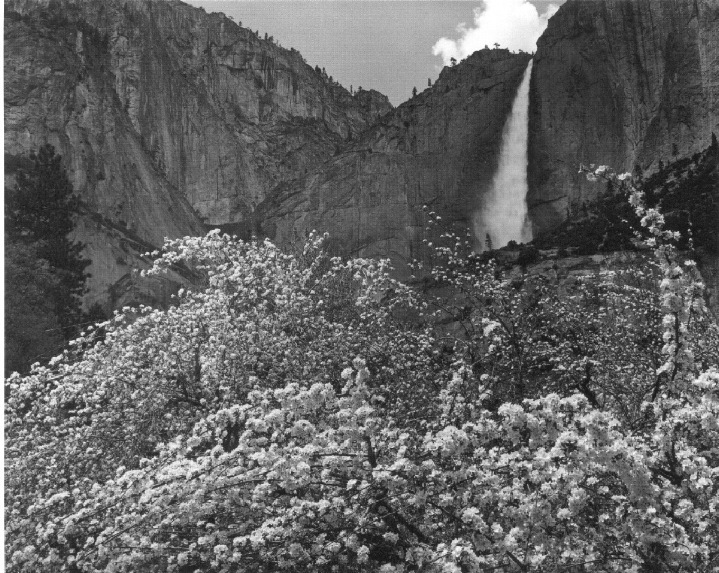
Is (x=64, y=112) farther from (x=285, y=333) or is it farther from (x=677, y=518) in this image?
(x=677, y=518)

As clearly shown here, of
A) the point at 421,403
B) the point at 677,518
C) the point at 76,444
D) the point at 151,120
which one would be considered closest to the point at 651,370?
the point at 421,403

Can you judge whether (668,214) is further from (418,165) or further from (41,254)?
(418,165)

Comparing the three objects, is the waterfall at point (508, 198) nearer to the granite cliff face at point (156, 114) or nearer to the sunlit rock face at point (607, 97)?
the sunlit rock face at point (607, 97)

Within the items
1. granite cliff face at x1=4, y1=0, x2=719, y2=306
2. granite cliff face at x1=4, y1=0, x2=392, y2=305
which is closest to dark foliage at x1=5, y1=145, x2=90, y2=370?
granite cliff face at x1=4, y1=0, x2=392, y2=305

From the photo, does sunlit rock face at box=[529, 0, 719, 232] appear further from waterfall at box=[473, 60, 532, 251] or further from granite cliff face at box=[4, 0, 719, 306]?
waterfall at box=[473, 60, 532, 251]

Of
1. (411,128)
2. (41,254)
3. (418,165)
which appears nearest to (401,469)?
(41,254)

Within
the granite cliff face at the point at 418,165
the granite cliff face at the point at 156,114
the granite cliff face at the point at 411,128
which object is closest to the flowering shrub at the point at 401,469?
the granite cliff face at the point at 156,114
